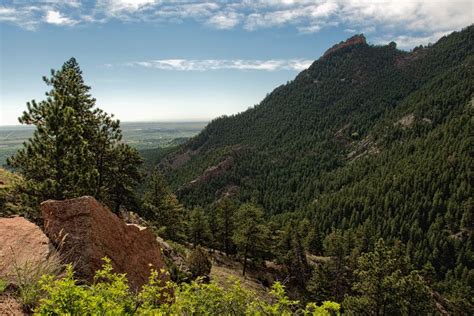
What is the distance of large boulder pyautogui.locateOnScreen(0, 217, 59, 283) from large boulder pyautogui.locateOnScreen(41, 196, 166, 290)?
0.55 metres

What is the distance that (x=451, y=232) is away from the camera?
121m

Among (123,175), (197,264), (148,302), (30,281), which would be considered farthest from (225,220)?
(148,302)

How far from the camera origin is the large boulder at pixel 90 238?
12695mm

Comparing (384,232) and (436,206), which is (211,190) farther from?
(436,206)

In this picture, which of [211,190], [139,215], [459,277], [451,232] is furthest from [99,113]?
[211,190]

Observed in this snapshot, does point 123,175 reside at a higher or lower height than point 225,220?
higher

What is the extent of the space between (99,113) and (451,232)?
444 ft

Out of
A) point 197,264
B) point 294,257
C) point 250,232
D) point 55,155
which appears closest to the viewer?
point 55,155

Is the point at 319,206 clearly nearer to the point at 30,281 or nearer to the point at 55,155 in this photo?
the point at 55,155

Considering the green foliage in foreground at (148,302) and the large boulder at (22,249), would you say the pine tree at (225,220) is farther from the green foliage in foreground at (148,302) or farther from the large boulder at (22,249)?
the green foliage in foreground at (148,302)

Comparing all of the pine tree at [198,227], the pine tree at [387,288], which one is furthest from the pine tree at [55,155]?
the pine tree at [198,227]

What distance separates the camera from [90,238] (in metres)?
13.2

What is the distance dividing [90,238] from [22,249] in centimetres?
235

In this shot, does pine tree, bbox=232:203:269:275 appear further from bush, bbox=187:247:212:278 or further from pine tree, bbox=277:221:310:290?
bush, bbox=187:247:212:278
